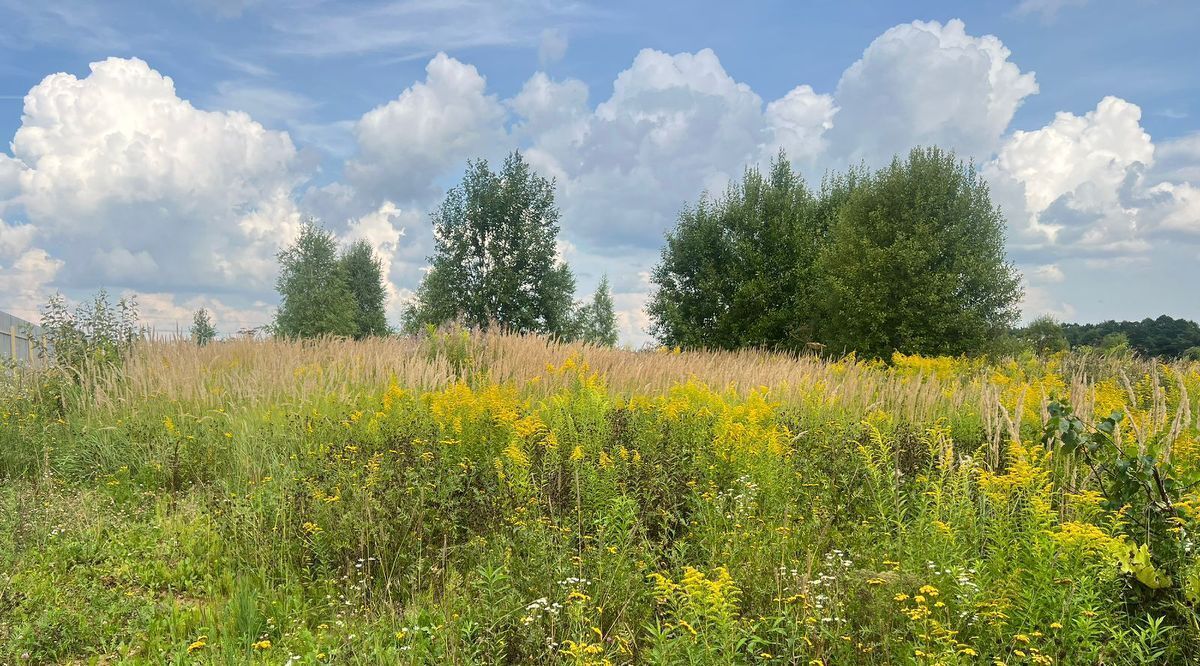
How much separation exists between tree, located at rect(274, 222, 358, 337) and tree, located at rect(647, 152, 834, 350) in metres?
18.0

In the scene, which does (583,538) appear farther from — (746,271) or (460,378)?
(746,271)

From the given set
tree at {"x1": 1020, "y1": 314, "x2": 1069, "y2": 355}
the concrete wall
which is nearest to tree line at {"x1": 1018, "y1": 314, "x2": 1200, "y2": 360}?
tree at {"x1": 1020, "y1": 314, "x2": 1069, "y2": 355}

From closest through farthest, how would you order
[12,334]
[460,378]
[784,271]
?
[460,378] → [12,334] → [784,271]

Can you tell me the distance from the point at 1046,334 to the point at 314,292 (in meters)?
37.3

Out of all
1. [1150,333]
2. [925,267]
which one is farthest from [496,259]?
[1150,333]

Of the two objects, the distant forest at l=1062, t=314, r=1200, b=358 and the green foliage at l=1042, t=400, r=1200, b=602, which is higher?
the distant forest at l=1062, t=314, r=1200, b=358

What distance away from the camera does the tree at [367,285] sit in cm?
4409

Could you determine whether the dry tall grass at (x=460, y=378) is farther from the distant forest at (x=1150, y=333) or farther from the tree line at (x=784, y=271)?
the distant forest at (x=1150, y=333)

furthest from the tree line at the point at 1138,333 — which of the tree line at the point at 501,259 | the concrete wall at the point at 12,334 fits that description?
the concrete wall at the point at 12,334

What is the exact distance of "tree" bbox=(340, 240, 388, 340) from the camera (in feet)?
145

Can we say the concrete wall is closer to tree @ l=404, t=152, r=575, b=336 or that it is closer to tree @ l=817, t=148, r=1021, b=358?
tree @ l=404, t=152, r=575, b=336

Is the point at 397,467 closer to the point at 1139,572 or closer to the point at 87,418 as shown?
the point at 1139,572

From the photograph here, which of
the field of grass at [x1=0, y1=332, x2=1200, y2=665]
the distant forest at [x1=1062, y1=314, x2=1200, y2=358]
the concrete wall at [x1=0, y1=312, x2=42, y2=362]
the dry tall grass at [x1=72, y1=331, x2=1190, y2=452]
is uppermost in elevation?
the distant forest at [x1=1062, y1=314, x2=1200, y2=358]

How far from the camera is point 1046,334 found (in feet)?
124
